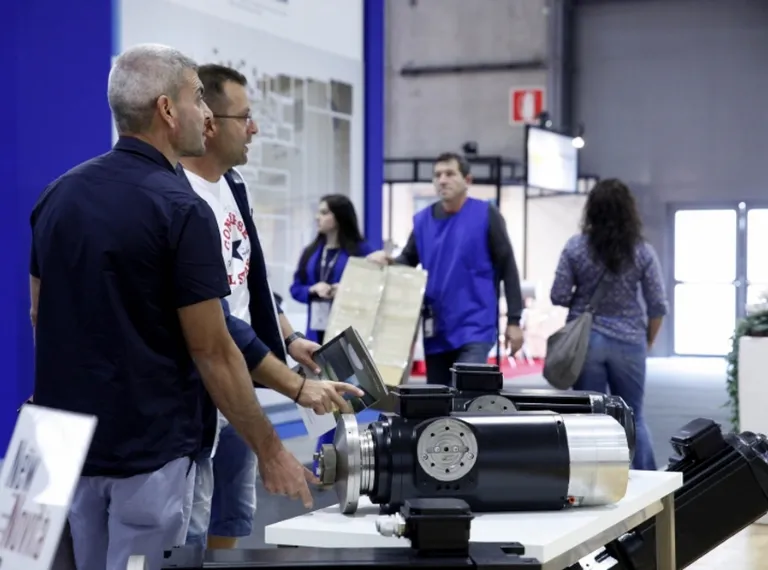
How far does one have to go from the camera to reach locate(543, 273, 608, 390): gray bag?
4637mm

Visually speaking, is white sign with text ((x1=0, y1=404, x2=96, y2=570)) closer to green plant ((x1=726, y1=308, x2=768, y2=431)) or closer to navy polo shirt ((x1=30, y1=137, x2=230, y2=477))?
navy polo shirt ((x1=30, y1=137, x2=230, y2=477))

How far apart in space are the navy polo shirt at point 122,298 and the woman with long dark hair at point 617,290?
9.93 ft

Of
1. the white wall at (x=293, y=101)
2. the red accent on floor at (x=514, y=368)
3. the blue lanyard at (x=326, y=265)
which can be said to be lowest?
the red accent on floor at (x=514, y=368)

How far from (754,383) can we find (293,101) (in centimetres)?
263

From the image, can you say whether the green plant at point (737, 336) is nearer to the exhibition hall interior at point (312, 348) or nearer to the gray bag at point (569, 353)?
the exhibition hall interior at point (312, 348)

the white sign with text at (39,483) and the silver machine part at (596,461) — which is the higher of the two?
the white sign with text at (39,483)

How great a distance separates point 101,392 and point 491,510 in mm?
664

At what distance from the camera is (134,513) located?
192 centimetres

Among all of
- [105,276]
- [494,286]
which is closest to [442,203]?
[494,286]

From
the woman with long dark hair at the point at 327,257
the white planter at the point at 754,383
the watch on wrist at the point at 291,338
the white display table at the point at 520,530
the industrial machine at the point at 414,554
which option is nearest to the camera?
the industrial machine at the point at 414,554

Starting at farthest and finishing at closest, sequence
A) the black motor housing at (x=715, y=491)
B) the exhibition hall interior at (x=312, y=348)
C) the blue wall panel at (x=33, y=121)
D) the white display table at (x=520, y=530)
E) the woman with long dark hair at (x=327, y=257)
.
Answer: the woman with long dark hair at (x=327, y=257)
the blue wall panel at (x=33, y=121)
the black motor housing at (x=715, y=491)
the exhibition hall interior at (x=312, y=348)
the white display table at (x=520, y=530)

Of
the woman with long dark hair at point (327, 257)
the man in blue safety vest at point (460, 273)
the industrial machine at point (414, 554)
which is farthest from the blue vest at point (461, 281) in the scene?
the industrial machine at point (414, 554)

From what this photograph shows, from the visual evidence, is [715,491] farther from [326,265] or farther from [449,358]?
[326,265]

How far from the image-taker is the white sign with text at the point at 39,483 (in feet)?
3.74
